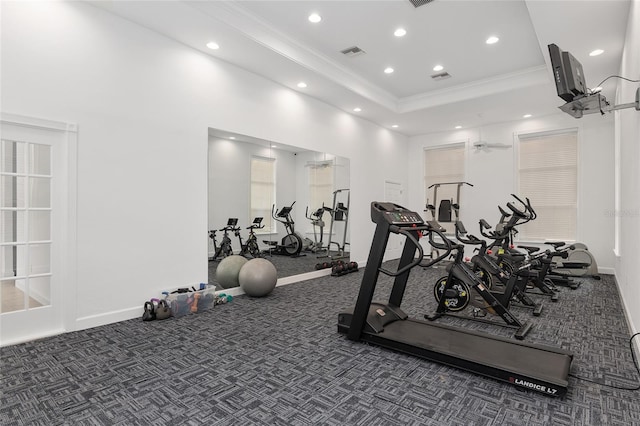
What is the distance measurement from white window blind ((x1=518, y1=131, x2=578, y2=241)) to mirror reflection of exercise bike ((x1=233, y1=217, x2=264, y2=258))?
6.35 m

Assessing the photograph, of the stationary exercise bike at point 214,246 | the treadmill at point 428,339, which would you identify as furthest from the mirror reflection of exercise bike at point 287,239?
the treadmill at point 428,339

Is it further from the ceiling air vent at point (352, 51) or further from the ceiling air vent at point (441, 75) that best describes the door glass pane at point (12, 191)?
the ceiling air vent at point (441, 75)

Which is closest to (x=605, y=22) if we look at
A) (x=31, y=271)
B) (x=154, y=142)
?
(x=154, y=142)

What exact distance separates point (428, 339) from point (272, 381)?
1.43 meters

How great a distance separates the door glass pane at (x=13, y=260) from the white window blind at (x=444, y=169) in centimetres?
802

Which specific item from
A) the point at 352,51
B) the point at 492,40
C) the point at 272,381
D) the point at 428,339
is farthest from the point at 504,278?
the point at 352,51

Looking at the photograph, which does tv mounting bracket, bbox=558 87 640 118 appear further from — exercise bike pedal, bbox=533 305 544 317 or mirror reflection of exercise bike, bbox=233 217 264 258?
mirror reflection of exercise bike, bbox=233 217 264 258

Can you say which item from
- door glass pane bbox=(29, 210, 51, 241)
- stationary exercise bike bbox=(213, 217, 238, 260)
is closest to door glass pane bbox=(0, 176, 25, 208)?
door glass pane bbox=(29, 210, 51, 241)

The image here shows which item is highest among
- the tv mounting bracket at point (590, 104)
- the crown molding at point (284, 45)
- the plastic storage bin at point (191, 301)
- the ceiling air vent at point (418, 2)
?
the ceiling air vent at point (418, 2)

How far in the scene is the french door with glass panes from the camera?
3.15 m

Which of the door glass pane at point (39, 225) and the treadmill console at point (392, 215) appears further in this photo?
the door glass pane at point (39, 225)

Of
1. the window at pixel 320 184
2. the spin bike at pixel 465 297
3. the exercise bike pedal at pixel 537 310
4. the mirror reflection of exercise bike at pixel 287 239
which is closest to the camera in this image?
the spin bike at pixel 465 297

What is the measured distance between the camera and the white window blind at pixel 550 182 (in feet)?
24.1

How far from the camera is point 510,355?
8.68ft
